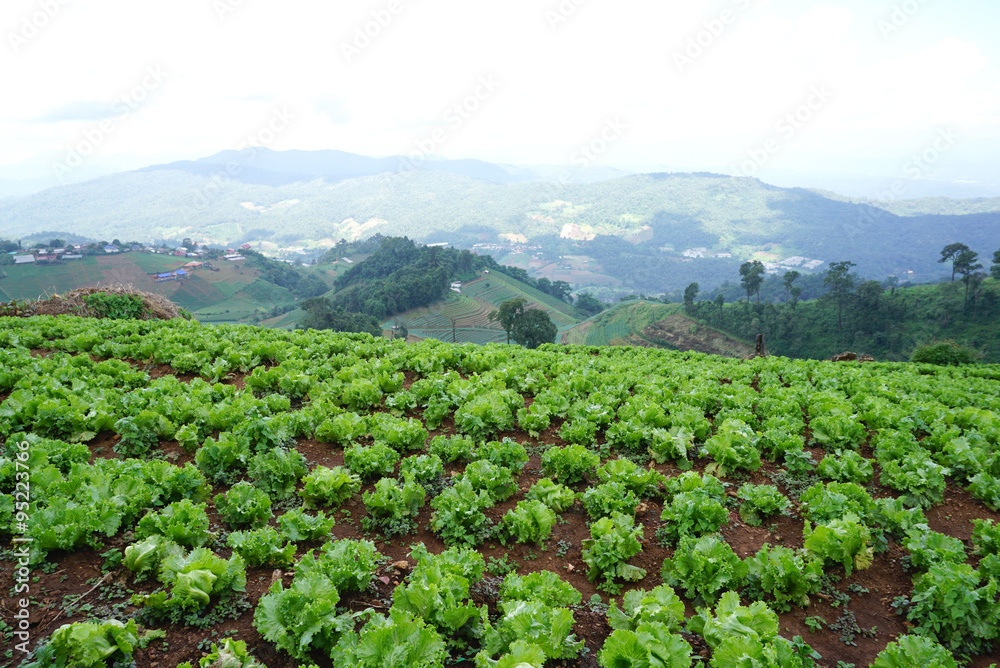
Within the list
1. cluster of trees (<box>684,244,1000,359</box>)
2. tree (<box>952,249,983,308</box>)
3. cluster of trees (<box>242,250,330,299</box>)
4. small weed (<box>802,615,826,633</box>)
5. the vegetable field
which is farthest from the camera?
cluster of trees (<box>242,250,330,299</box>)

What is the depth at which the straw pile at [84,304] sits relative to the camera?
19.0 m

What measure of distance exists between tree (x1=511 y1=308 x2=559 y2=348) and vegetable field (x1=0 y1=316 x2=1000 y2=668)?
63.3 m

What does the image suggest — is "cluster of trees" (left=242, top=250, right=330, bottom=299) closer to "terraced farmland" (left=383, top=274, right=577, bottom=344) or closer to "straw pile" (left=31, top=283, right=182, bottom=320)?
"terraced farmland" (left=383, top=274, right=577, bottom=344)

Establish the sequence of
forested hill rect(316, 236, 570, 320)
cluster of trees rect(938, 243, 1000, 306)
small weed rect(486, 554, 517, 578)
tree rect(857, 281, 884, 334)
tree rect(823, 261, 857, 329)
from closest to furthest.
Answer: small weed rect(486, 554, 517, 578), cluster of trees rect(938, 243, 1000, 306), tree rect(857, 281, 884, 334), tree rect(823, 261, 857, 329), forested hill rect(316, 236, 570, 320)

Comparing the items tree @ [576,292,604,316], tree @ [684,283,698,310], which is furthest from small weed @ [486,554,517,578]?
tree @ [576,292,604,316]

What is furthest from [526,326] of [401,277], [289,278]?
[289,278]

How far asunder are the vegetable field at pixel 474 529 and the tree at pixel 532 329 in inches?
2492

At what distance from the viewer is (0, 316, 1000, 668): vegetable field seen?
13.1 ft

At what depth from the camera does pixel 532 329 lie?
73.4 m

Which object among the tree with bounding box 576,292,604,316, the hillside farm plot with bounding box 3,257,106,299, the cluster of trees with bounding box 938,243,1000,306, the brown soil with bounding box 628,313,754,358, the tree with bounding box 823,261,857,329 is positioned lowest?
the tree with bounding box 576,292,604,316

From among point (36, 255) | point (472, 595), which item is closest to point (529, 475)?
point (472, 595)

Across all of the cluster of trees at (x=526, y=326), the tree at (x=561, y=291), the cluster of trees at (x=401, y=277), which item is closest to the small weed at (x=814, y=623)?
the cluster of trees at (x=526, y=326)

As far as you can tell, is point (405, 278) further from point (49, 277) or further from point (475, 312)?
point (49, 277)

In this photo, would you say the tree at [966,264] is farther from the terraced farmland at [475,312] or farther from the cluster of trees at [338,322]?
the cluster of trees at [338,322]
